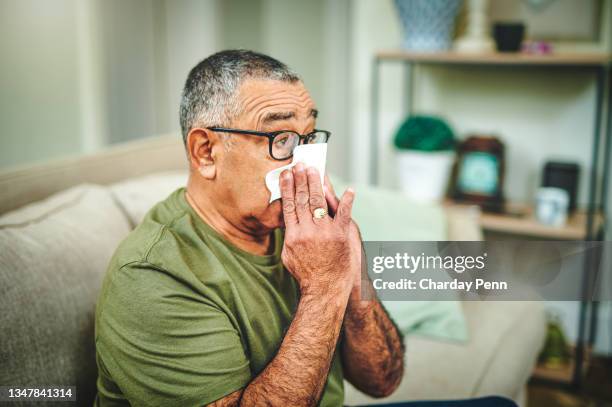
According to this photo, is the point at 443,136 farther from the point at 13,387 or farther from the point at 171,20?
the point at 13,387

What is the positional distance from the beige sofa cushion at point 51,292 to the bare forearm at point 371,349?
422 millimetres

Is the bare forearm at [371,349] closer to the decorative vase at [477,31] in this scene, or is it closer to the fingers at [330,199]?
the fingers at [330,199]

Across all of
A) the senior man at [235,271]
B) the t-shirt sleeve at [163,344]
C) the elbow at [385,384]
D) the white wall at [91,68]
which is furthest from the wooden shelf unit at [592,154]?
the t-shirt sleeve at [163,344]

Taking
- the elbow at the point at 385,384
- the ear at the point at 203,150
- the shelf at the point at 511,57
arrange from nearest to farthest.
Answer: the ear at the point at 203,150
the elbow at the point at 385,384
the shelf at the point at 511,57

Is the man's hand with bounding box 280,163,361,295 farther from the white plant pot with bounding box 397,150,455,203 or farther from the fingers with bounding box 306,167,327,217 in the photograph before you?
the white plant pot with bounding box 397,150,455,203

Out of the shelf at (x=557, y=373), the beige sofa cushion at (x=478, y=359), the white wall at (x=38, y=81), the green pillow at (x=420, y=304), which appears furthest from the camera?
the shelf at (x=557, y=373)

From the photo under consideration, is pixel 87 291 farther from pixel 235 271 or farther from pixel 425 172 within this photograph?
pixel 425 172

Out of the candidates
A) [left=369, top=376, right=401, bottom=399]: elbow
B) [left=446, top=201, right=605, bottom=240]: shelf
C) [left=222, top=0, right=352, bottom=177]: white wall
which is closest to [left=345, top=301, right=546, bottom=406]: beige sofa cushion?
[left=369, top=376, right=401, bottom=399]: elbow

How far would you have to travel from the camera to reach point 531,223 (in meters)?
2.23

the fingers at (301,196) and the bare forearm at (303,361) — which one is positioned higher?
the fingers at (301,196)

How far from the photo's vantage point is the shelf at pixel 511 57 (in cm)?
207

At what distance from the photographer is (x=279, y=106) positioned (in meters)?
0.87

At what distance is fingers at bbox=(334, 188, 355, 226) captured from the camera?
0.87m

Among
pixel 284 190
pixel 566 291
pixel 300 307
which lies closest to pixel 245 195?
pixel 284 190
